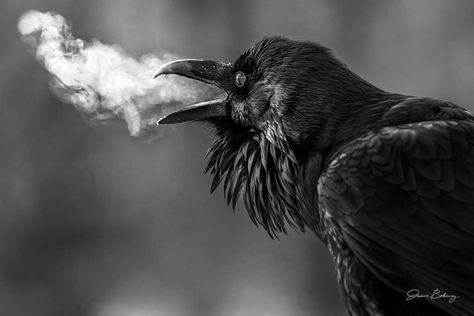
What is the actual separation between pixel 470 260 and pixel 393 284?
0.67ft

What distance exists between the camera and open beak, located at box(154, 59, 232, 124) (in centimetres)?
272

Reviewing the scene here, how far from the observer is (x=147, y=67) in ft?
9.94

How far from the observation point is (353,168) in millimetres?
2180

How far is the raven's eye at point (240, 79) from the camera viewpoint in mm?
2719

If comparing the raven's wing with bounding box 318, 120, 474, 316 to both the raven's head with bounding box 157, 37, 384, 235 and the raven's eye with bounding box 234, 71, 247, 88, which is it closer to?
the raven's head with bounding box 157, 37, 384, 235

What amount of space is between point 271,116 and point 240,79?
246mm

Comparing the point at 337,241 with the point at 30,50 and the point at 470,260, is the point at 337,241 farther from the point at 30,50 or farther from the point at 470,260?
the point at 30,50

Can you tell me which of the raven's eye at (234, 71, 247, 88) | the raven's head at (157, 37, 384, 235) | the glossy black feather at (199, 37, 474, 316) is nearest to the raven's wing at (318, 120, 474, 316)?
the glossy black feather at (199, 37, 474, 316)

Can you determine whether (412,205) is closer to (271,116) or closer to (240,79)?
(271,116)

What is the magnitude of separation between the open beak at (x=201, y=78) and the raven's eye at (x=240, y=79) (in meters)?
0.04
